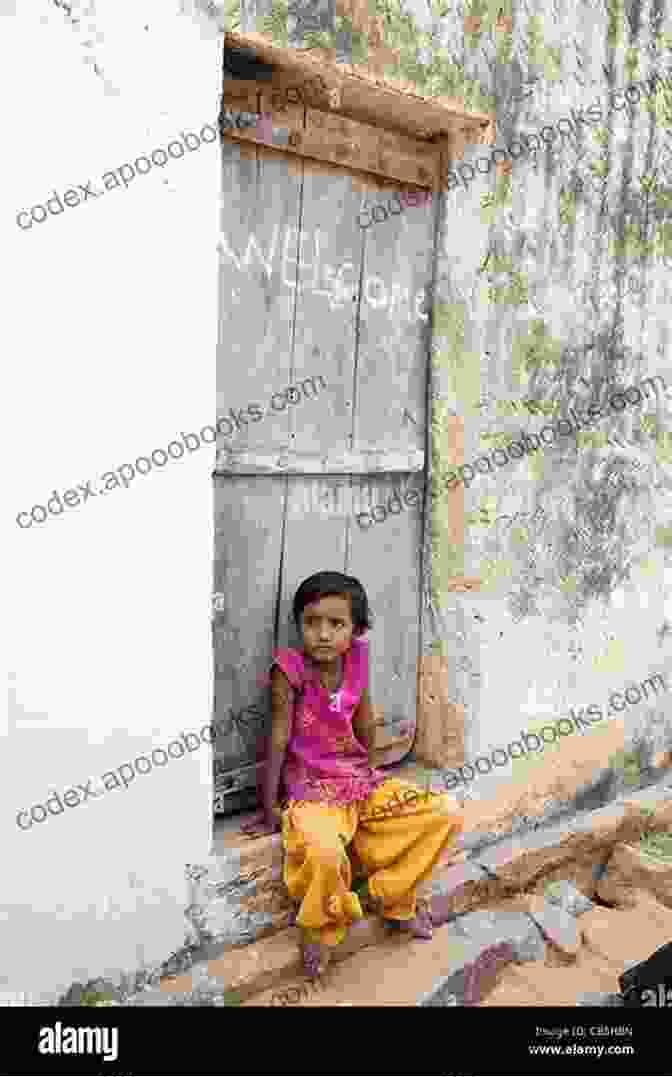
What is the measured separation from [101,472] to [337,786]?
1.17 meters

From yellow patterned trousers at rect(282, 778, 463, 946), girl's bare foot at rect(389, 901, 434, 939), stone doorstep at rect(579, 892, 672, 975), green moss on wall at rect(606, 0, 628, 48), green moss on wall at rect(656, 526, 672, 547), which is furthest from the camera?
green moss on wall at rect(656, 526, 672, 547)

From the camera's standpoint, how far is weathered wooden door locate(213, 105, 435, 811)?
2.62 m

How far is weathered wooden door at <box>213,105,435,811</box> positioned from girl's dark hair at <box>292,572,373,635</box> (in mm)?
154

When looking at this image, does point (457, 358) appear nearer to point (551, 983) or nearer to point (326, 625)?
point (326, 625)

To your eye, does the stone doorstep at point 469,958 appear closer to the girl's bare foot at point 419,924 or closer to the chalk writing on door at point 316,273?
the girl's bare foot at point 419,924

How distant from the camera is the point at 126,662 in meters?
2.20

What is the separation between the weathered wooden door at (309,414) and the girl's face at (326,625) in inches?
7.9

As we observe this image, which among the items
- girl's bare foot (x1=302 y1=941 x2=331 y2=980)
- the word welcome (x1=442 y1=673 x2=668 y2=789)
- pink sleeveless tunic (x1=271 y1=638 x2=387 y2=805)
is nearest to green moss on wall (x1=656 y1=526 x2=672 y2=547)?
the word welcome (x1=442 y1=673 x2=668 y2=789)

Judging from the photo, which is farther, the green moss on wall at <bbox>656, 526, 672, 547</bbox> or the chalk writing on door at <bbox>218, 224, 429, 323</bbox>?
the green moss on wall at <bbox>656, 526, 672, 547</bbox>

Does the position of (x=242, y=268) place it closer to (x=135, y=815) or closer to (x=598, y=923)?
(x=135, y=815)

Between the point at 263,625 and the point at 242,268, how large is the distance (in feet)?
3.46

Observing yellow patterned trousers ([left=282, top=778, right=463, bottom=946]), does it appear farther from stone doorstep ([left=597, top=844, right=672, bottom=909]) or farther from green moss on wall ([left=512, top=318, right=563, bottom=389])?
green moss on wall ([left=512, top=318, right=563, bottom=389])

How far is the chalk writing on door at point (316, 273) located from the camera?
2.60 meters

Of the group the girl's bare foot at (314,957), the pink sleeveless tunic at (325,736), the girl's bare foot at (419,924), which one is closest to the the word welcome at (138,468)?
the pink sleeveless tunic at (325,736)
